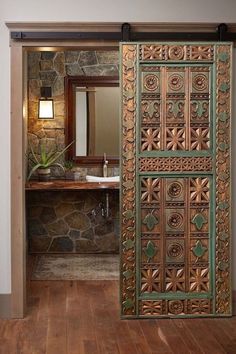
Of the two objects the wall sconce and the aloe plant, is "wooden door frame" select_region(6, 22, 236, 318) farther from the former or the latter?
the wall sconce

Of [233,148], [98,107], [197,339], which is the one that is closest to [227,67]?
[233,148]

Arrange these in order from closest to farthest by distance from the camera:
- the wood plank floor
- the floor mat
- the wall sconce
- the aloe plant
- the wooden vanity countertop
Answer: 1. the wood plank floor
2. the floor mat
3. the wooden vanity countertop
4. the aloe plant
5. the wall sconce

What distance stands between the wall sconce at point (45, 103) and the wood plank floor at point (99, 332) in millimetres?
2691

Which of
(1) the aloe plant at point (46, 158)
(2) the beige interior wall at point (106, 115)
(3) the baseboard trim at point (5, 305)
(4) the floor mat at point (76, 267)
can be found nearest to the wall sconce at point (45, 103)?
(1) the aloe plant at point (46, 158)

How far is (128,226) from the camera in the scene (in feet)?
13.9

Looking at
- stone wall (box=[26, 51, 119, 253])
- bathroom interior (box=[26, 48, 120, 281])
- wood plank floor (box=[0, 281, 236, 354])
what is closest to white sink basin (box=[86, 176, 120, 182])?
bathroom interior (box=[26, 48, 120, 281])

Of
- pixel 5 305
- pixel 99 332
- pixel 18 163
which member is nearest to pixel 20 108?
pixel 18 163

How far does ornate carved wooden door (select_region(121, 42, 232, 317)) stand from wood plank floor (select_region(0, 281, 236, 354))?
19cm

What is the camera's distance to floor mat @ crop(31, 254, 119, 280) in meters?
5.70

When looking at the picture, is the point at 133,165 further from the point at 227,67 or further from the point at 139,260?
the point at 227,67

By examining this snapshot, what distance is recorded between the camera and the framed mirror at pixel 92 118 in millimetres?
6855

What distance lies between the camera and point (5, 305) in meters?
4.23

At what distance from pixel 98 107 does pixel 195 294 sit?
→ 3.25 m

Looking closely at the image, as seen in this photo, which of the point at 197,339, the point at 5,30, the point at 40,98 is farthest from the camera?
the point at 40,98
